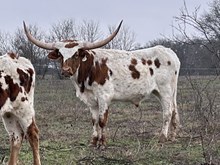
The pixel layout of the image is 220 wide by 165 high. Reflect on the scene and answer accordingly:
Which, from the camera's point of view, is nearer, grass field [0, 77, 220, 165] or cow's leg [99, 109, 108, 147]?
grass field [0, 77, 220, 165]

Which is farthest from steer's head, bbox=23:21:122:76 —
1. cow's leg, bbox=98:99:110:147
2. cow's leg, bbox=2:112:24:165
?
cow's leg, bbox=2:112:24:165

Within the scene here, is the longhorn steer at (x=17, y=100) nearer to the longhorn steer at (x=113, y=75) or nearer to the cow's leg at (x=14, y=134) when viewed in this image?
the cow's leg at (x=14, y=134)

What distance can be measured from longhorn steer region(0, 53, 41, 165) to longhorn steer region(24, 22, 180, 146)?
242cm

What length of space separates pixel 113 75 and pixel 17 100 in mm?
3727

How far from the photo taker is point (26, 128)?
24.0 ft

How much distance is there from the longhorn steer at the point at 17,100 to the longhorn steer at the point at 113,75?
7.95 feet

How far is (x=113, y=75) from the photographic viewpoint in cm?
1059

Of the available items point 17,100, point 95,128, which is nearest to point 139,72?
point 95,128

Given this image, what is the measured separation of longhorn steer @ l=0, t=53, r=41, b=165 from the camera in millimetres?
7094

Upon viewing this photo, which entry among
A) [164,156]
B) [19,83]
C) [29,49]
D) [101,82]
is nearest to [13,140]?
[19,83]

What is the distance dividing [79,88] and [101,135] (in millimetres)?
1115

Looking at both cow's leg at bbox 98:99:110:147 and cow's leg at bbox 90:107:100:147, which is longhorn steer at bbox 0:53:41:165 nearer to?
cow's leg at bbox 90:107:100:147

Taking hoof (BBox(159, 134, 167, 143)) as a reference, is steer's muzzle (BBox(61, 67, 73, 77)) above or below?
above

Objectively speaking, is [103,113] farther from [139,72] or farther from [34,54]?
[34,54]
